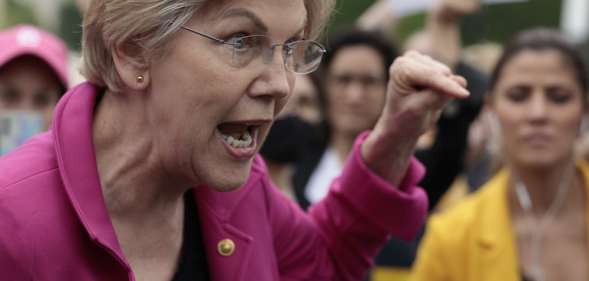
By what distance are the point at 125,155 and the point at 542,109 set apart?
255cm

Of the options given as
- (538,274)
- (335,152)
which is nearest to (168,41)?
(538,274)

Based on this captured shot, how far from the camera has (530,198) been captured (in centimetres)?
472

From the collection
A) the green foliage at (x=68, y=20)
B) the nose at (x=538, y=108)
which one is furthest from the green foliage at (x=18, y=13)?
the nose at (x=538, y=108)

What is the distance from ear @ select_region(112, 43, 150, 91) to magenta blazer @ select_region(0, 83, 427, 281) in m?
0.15

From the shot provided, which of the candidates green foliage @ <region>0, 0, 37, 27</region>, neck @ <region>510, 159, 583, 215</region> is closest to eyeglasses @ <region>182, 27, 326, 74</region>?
neck @ <region>510, 159, 583, 215</region>

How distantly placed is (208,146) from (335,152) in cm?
300

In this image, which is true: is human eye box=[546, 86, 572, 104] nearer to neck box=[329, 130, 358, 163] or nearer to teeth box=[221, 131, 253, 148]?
neck box=[329, 130, 358, 163]

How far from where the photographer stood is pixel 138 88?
95.0 inches

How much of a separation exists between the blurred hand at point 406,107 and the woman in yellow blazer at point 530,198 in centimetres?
173

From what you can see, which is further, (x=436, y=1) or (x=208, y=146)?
(x=436, y=1)

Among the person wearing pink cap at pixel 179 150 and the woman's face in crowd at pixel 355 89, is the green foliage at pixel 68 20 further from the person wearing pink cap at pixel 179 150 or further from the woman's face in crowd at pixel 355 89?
the person wearing pink cap at pixel 179 150

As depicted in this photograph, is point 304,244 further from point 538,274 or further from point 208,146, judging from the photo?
point 538,274

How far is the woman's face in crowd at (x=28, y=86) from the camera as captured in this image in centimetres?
425

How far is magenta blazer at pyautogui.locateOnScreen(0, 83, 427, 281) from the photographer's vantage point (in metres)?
2.29
